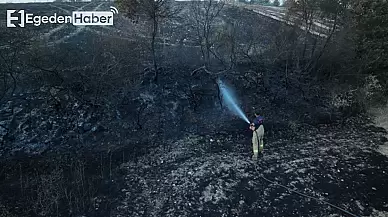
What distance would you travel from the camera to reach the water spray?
14.3 metres

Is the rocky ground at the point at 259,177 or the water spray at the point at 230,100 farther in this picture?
the water spray at the point at 230,100

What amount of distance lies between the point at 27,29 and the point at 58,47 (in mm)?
4048

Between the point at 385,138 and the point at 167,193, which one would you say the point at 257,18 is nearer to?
the point at 385,138

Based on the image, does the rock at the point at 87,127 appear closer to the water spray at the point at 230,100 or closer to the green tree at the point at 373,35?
the water spray at the point at 230,100

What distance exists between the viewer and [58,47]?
17562mm

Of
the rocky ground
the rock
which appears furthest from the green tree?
the rock

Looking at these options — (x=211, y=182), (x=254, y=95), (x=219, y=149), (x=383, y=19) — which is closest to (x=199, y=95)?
(x=254, y=95)

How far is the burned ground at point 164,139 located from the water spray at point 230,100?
34cm

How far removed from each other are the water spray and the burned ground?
0.34 m

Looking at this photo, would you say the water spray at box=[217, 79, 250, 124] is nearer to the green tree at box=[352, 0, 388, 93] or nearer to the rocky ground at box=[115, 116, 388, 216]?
the rocky ground at box=[115, 116, 388, 216]

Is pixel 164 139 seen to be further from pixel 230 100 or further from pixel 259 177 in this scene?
pixel 230 100

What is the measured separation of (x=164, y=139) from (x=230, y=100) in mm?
4276

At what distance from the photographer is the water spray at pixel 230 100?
565 inches

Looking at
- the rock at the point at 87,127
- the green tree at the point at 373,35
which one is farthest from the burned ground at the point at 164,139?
the green tree at the point at 373,35
